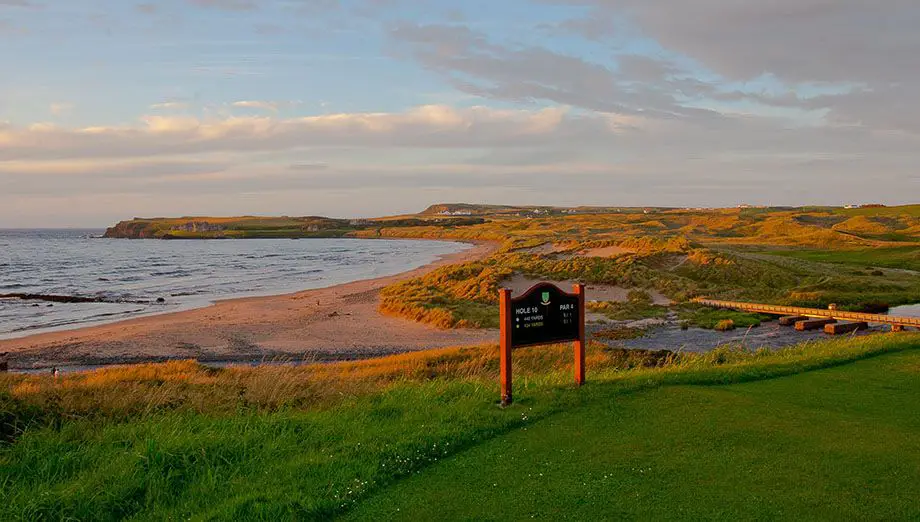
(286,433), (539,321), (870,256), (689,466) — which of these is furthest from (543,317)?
(870,256)

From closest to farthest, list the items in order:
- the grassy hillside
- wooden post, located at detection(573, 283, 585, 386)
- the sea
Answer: wooden post, located at detection(573, 283, 585, 386) → the grassy hillside → the sea

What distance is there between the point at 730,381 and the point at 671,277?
32.8m

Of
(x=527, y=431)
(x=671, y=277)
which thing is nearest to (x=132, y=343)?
(x=527, y=431)

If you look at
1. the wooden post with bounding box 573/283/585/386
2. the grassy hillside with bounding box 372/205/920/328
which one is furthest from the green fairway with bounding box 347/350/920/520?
the grassy hillside with bounding box 372/205/920/328

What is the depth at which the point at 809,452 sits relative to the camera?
7.40 metres

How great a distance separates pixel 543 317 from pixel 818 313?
77.2ft

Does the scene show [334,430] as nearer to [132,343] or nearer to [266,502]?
[266,502]

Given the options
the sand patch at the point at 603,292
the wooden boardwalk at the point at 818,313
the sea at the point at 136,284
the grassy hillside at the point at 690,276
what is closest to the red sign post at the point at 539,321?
the grassy hillside at the point at 690,276

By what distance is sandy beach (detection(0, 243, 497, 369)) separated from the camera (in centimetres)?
2484

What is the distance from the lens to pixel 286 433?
8953 mm

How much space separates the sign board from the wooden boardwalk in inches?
798

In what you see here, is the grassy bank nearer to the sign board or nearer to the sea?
the sign board

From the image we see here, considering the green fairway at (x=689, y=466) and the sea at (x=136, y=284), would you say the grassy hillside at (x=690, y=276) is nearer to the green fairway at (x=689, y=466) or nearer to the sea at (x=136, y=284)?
the sea at (x=136, y=284)

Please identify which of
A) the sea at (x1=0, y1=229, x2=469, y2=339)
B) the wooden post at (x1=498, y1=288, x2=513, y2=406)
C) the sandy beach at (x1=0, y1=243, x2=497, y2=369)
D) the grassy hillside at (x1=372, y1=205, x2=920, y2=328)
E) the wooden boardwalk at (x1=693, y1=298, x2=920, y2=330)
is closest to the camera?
the wooden post at (x1=498, y1=288, x2=513, y2=406)
